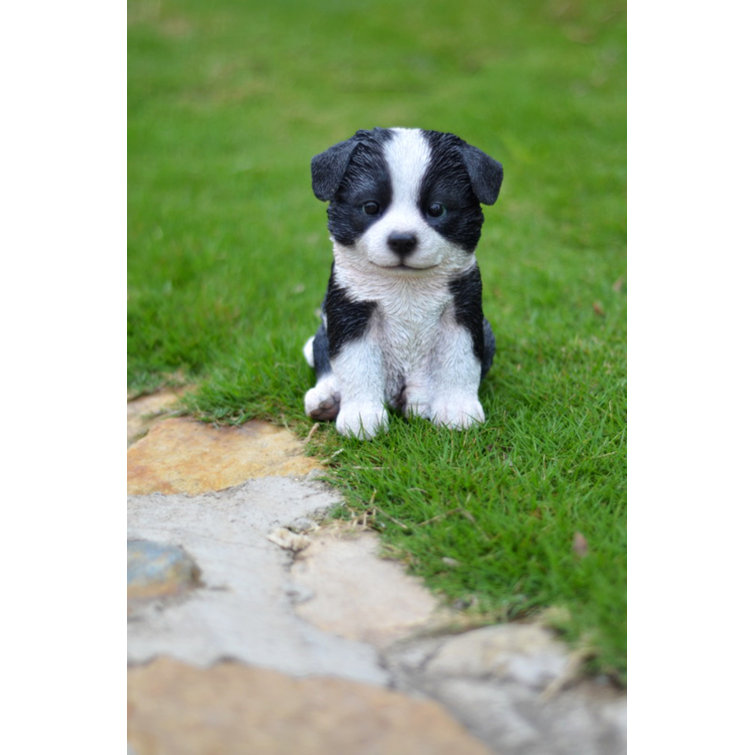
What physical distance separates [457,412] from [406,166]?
87 cm

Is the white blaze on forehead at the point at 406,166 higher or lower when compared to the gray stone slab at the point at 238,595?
higher

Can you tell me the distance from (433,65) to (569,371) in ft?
21.6

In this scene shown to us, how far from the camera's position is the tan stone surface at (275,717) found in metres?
1.64

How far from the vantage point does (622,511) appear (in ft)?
7.73

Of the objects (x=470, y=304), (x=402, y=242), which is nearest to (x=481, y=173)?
(x=402, y=242)

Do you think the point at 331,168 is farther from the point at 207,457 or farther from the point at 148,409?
the point at 148,409

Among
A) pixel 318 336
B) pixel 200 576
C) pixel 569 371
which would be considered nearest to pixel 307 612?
pixel 200 576

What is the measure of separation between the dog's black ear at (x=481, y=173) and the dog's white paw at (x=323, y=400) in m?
0.88

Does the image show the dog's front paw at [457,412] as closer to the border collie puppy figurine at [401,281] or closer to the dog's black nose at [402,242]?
the border collie puppy figurine at [401,281]

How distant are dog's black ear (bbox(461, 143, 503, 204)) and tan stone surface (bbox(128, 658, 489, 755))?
5.13ft

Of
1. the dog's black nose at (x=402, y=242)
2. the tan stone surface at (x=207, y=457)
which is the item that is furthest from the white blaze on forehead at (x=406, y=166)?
the tan stone surface at (x=207, y=457)

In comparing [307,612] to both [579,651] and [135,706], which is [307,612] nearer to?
[135,706]

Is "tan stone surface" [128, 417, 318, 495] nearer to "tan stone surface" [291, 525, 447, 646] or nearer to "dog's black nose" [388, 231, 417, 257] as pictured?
"tan stone surface" [291, 525, 447, 646]

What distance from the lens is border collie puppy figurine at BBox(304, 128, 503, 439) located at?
251 cm
